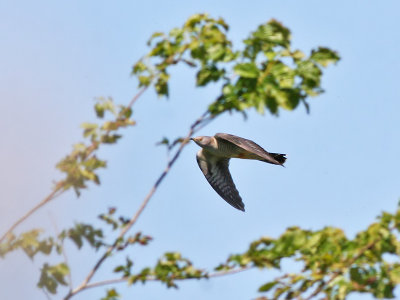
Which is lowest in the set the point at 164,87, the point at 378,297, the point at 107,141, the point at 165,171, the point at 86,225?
the point at 378,297

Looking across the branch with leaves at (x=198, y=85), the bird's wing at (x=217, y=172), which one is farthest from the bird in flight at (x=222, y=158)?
the branch with leaves at (x=198, y=85)

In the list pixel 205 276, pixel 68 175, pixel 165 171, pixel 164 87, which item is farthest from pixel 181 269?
pixel 164 87

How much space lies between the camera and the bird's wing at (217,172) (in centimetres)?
956

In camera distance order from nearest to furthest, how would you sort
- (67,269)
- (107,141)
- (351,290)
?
(351,290)
(67,269)
(107,141)

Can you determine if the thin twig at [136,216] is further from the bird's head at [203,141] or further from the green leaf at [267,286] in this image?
the bird's head at [203,141]

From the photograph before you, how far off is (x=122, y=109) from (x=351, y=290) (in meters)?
2.14

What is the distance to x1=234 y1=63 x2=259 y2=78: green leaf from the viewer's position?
15.4 ft

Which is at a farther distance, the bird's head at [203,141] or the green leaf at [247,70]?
the bird's head at [203,141]

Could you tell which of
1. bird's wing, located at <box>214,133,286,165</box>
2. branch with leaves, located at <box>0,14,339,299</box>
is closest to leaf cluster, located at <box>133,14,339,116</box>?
branch with leaves, located at <box>0,14,339,299</box>

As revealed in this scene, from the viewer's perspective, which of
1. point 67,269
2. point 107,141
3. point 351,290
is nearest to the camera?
point 351,290

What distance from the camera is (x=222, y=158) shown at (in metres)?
9.71

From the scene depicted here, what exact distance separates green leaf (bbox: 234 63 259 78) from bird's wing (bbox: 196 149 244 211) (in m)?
4.90

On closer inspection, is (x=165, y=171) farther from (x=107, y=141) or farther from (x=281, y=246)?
(x=281, y=246)

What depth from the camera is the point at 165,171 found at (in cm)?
486
